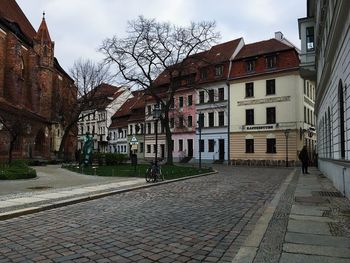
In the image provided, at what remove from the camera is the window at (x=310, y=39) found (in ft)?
94.6

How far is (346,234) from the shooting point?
7355 millimetres

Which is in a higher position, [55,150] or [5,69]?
[5,69]

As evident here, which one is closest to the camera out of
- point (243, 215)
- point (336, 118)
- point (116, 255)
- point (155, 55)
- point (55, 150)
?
point (116, 255)

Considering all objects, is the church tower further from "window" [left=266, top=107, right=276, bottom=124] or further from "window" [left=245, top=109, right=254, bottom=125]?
"window" [left=266, top=107, right=276, bottom=124]

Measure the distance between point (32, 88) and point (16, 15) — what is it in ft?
32.3

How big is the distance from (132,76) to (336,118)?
85.8 feet

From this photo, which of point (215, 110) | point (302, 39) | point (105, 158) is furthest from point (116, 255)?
point (215, 110)

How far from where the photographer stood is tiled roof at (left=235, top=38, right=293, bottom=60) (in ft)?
156

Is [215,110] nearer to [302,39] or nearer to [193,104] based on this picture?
[193,104]

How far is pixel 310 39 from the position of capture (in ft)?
95.8

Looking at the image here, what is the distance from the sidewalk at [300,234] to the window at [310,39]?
19091 mm

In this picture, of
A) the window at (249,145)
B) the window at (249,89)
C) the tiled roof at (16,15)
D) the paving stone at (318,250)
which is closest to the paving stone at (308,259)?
the paving stone at (318,250)

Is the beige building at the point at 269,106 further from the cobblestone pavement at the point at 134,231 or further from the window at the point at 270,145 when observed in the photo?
the cobblestone pavement at the point at 134,231

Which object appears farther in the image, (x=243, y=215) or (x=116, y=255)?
(x=243, y=215)
